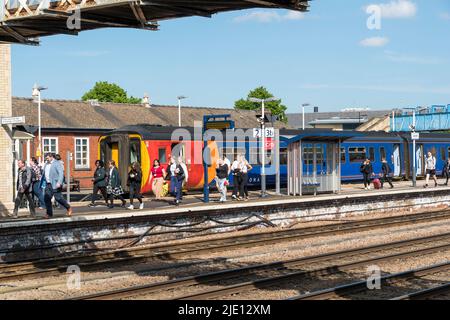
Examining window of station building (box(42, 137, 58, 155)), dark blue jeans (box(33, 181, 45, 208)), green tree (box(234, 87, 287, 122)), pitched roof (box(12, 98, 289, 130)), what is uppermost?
green tree (box(234, 87, 287, 122))

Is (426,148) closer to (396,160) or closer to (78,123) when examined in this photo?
(396,160)

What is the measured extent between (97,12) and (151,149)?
58.0 feet

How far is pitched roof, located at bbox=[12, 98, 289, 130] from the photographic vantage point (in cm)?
4747

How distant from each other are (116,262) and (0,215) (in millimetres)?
8319

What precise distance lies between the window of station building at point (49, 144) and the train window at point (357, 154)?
18.3 m

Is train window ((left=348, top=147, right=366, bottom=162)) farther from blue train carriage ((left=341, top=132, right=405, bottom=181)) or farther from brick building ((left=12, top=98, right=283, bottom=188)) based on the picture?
brick building ((left=12, top=98, right=283, bottom=188))

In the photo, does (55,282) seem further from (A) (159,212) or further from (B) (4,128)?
(B) (4,128)

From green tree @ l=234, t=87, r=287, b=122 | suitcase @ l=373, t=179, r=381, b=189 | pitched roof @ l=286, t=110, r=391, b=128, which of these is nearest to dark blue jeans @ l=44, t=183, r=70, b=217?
suitcase @ l=373, t=179, r=381, b=189

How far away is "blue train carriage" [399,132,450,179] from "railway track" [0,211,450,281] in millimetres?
20003

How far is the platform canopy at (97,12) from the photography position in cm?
1095

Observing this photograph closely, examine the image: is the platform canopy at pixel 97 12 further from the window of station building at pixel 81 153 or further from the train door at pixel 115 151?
the window of station building at pixel 81 153

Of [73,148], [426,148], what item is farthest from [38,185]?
[426,148]

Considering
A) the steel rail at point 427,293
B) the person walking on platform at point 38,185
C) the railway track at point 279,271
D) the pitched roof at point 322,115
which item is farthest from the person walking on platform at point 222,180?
the pitched roof at point 322,115
